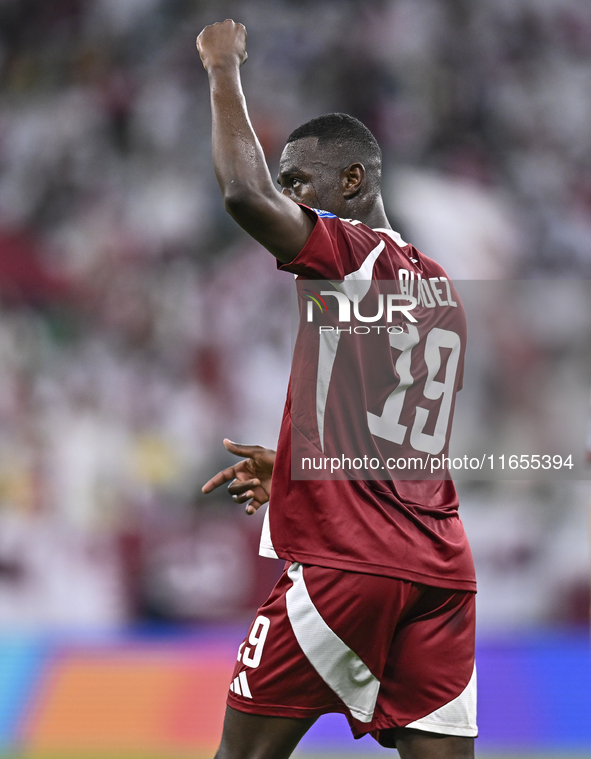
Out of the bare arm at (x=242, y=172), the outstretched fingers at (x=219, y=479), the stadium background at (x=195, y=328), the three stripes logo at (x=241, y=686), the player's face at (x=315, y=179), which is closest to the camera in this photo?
the bare arm at (x=242, y=172)

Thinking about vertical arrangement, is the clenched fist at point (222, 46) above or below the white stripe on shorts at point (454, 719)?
above

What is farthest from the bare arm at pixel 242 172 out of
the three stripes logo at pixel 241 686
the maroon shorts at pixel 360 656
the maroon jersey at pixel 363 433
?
the three stripes logo at pixel 241 686

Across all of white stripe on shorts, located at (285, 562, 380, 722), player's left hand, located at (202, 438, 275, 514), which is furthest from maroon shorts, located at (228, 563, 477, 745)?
player's left hand, located at (202, 438, 275, 514)

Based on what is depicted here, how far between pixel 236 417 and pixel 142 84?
355 cm

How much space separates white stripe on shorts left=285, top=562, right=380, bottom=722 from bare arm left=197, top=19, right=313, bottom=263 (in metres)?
0.79

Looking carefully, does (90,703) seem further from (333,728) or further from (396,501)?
Result: (396,501)

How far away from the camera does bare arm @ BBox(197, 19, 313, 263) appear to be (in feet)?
5.91

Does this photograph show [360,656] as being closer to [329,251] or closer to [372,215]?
[329,251]

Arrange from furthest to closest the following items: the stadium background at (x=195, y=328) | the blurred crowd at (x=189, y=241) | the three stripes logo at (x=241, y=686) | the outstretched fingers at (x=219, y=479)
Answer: the blurred crowd at (x=189, y=241) < the stadium background at (x=195, y=328) < the outstretched fingers at (x=219, y=479) < the three stripes logo at (x=241, y=686)

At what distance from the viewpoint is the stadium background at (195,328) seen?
4.46 m

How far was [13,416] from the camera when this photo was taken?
21.7ft

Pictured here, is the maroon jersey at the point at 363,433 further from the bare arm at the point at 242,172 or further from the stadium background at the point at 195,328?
the stadium background at the point at 195,328

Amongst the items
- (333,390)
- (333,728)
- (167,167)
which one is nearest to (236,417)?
(167,167)

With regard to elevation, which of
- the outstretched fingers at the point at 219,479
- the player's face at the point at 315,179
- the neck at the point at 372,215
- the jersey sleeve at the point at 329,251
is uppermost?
the player's face at the point at 315,179
